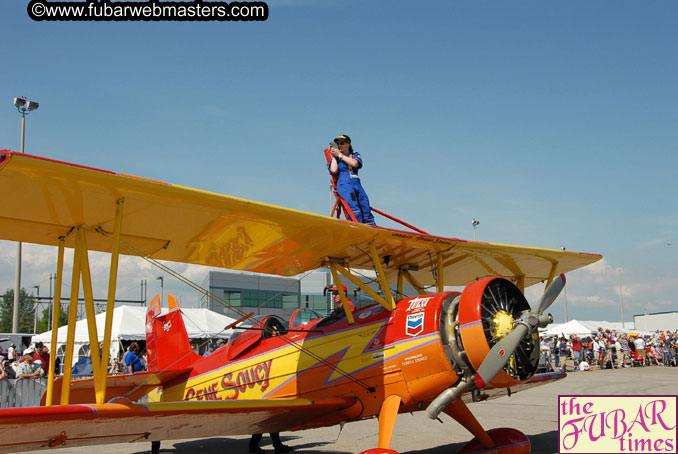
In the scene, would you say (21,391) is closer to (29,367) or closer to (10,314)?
(29,367)

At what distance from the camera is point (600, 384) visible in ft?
64.6

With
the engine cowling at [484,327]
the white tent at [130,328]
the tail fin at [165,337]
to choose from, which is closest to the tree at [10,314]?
the white tent at [130,328]

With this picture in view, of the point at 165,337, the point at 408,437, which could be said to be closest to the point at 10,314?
the point at 165,337

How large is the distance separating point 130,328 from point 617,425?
1980 centimetres

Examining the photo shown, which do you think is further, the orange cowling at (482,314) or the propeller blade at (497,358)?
the orange cowling at (482,314)

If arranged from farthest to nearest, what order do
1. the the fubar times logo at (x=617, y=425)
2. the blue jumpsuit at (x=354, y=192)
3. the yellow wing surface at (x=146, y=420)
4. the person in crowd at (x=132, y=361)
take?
the person in crowd at (x=132, y=361), the blue jumpsuit at (x=354, y=192), the the fubar times logo at (x=617, y=425), the yellow wing surface at (x=146, y=420)

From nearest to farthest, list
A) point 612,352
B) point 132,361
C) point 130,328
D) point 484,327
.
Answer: point 484,327, point 132,361, point 130,328, point 612,352

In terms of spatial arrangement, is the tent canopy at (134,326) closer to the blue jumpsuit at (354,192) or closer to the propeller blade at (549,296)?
the blue jumpsuit at (354,192)

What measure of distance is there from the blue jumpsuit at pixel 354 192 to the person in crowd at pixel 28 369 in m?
9.41

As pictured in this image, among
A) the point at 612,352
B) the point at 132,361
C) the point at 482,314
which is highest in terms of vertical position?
the point at 482,314

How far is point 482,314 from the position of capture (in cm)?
636

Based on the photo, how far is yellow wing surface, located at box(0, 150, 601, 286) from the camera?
546 centimetres

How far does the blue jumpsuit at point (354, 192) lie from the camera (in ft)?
26.4

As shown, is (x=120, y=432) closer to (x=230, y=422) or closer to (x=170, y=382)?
(x=230, y=422)
